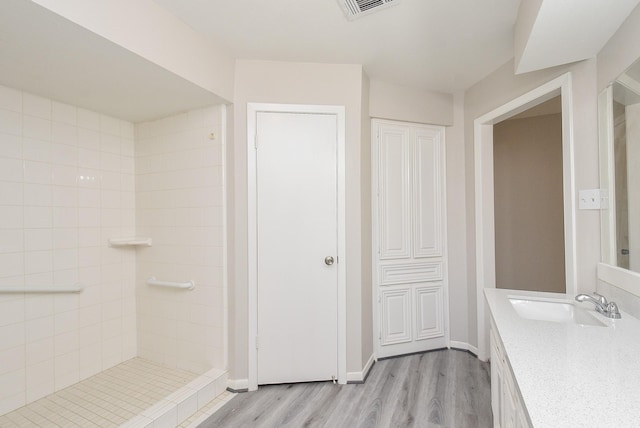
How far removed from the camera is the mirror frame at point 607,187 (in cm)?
146

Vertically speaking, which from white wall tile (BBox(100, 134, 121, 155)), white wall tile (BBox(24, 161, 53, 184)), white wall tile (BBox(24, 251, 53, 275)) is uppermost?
white wall tile (BBox(100, 134, 121, 155))

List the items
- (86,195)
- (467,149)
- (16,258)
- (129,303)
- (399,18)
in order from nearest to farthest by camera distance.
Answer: (399,18), (16,258), (86,195), (129,303), (467,149)

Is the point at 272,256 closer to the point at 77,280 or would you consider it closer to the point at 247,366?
the point at 247,366

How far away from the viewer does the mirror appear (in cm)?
130

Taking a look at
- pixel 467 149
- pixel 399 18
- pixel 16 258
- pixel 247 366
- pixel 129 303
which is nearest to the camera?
pixel 399 18

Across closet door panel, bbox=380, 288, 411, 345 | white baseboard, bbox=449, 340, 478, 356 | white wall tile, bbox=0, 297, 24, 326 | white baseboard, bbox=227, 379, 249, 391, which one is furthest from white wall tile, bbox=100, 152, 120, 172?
white baseboard, bbox=449, 340, 478, 356

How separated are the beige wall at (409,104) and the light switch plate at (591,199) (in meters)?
1.43

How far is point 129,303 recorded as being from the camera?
2578mm

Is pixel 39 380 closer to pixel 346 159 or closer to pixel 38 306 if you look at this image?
pixel 38 306

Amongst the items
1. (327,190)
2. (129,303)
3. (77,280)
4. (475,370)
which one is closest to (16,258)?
(77,280)

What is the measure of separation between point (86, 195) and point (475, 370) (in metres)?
3.45

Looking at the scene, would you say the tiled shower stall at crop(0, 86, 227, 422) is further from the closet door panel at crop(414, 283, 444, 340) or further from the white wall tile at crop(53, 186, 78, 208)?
the closet door panel at crop(414, 283, 444, 340)

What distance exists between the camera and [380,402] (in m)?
2.01

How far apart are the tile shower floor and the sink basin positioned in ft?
6.59
